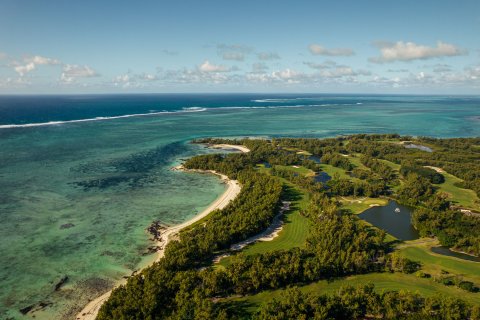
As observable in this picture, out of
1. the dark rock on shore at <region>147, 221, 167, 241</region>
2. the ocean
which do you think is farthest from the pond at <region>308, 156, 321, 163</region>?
the dark rock on shore at <region>147, 221, 167, 241</region>

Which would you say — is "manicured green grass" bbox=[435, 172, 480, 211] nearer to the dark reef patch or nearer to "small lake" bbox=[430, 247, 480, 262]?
"small lake" bbox=[430, 247, 480, 262]

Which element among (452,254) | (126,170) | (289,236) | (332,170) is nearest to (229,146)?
(332,170)

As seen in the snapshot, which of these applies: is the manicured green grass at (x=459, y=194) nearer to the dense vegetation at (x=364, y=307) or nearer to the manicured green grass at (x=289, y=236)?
the manicured green grass at (x=289, y=236)

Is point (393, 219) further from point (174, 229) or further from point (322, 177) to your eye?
point (174, 229)

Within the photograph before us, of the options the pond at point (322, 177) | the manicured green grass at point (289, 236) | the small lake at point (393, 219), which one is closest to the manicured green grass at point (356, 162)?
the pond at point (322, 177)

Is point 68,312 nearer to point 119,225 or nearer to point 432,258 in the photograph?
point 119,225
